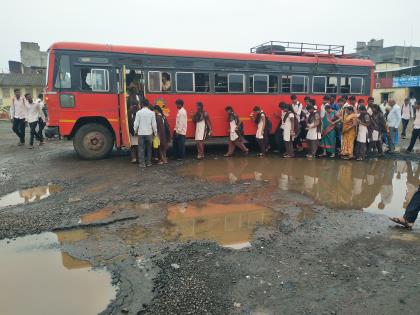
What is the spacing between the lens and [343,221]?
506cm

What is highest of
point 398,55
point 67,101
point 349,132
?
point 398,55

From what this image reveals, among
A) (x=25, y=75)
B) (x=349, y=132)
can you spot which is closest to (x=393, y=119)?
(x=349, y=132)

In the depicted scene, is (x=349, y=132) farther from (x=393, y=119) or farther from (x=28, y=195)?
(x=28, y=195)

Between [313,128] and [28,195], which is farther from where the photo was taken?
[313,128]

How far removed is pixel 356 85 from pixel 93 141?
9.26 meters

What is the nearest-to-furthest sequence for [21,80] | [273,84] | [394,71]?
[273,84]
[394,71]
[21,80]

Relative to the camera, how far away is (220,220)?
5078 millimetres

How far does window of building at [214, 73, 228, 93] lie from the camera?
10453 millimetres

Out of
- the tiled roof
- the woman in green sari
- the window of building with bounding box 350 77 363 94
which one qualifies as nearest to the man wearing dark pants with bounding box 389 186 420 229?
the woman in green sari

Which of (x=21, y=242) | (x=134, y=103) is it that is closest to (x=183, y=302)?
(x=21, y=242)

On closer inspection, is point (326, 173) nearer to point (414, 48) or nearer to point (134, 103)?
point (134, 103)

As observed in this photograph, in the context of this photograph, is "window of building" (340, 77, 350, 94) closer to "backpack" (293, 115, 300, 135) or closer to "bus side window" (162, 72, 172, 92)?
"backpack" (293, 115, 300, 135)

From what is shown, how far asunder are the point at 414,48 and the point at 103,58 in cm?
4666

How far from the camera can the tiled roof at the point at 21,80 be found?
37781 millimetres
